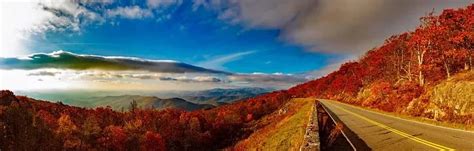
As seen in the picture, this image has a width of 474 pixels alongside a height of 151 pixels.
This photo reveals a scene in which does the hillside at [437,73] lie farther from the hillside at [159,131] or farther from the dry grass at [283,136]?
the hillside at [159,131]

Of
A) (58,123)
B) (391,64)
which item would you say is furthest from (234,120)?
(58,123)

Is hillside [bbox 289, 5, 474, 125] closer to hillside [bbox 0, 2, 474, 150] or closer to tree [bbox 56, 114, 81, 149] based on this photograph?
hillside [bbox 0, 2, 474, 150]

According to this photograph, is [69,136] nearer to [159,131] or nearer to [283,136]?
[159,131]

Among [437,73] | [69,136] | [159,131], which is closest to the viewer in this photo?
[437,73]

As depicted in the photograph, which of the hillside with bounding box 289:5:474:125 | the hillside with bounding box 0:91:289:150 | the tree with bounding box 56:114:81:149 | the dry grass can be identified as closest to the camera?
the dry grass

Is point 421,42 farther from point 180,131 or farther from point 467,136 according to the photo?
point 180,131

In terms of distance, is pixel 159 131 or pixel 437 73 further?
pixel 159 131

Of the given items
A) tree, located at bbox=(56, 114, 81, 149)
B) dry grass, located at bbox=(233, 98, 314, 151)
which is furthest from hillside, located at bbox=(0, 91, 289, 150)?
dry grass, located at bbox=(233, 98, 314, 151)

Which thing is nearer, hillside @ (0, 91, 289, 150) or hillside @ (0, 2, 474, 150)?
hillside @ (0, 2, 474, 150)

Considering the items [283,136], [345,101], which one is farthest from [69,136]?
[283,136]

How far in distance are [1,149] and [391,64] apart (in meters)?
78.1

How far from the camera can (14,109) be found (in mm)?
33031

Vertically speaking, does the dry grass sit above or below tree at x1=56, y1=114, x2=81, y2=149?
above

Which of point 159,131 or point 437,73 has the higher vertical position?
point 437,73
